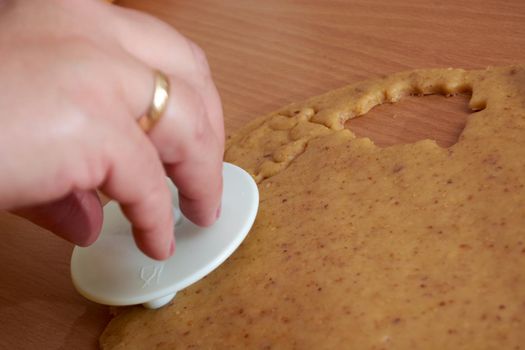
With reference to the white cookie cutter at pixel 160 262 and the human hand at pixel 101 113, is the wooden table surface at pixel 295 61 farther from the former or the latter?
the human hand at pixel 101 113

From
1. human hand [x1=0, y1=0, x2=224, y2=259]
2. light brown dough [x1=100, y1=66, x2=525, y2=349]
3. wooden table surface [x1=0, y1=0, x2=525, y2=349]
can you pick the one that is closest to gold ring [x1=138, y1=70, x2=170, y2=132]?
human hand [x1=0, y1=0, x2=224, y2=259]

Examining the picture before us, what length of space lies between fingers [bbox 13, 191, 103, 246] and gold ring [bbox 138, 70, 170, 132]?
22cm

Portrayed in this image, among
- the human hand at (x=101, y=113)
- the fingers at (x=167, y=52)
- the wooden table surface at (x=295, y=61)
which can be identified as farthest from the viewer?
the wooden table surface at (x=295, y=61)

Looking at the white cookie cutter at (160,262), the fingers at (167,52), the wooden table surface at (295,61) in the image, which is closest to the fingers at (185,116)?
the fingers at (167,52)

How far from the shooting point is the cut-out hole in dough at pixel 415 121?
1027 millimetres

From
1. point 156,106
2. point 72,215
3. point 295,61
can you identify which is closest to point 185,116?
point 156,106

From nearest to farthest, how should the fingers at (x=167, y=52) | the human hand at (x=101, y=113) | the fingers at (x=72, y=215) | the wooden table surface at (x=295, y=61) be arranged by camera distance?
the human hand at (x=101, y=113) < the fingers at (x=167, y=52) < the fingers at (x=72, y=215) < the wooden table surface at (x=295, y=61)

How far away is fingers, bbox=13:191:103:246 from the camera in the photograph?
0.80 metres

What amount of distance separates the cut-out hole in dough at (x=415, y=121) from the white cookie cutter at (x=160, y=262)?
0.24 meters

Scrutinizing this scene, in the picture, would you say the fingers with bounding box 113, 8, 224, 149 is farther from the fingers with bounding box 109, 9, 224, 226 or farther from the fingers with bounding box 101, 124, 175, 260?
the fingers with bounding box 101, 124, 175, 260

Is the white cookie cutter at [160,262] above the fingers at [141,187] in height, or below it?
below

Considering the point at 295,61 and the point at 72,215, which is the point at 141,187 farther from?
the point at 295,61

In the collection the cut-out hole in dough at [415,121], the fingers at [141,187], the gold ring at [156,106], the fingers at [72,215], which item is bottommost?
the fingers at [72,215]

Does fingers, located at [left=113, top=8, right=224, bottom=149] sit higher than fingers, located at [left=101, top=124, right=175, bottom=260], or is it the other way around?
A: fingers, located at [left=113, top=8, right=224, bottom=149]
